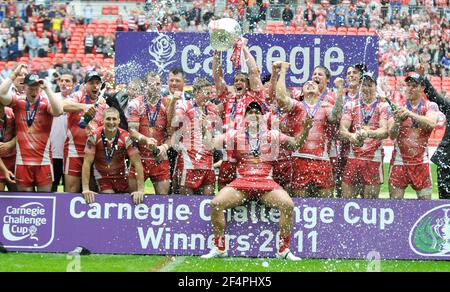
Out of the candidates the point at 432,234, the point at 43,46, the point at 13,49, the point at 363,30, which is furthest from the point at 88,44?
the point at 432,234

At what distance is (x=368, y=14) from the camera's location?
22.1 m

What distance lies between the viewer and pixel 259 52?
349 inches

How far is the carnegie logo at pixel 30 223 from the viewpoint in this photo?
8.07 meters

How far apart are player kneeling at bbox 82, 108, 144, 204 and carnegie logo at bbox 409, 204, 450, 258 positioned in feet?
8.63

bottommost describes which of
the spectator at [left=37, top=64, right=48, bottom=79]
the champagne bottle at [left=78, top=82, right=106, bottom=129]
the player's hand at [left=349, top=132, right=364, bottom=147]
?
the spectator at [left=37, top=64, right=48, bottom=79]

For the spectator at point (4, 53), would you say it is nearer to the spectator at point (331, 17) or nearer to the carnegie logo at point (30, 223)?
the spectator at point (331, 17)

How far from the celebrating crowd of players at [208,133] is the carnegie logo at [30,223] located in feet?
0.92

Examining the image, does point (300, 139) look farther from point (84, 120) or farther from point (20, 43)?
point (20, 43)

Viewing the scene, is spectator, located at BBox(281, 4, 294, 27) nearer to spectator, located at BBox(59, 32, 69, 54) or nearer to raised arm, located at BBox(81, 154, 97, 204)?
spectator, located at BBox(59, 32, 69, 54)

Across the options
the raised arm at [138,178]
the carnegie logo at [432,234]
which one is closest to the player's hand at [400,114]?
the carnegie logo at [432,234]

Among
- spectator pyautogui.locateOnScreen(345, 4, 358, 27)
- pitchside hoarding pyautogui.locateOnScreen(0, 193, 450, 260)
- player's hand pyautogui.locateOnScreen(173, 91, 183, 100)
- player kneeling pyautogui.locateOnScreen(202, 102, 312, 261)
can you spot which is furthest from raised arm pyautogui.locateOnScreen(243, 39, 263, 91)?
spectator pyautogui.locateOnScreen(345, 4, 358, 27)

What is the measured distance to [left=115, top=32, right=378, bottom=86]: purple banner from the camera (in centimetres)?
880

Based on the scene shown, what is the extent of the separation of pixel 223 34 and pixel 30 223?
258 centimetres

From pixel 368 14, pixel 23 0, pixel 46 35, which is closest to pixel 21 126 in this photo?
pixel 368 14
